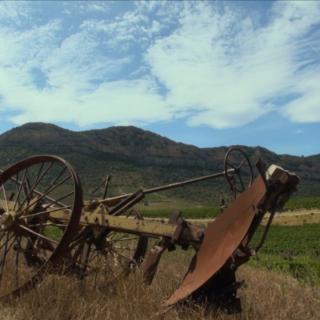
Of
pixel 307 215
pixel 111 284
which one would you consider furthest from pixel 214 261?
pixel 307 215

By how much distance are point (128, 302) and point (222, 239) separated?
100cm

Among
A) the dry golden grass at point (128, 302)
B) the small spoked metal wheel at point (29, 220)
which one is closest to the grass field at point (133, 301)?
the dry golden grass at point (128, 302)

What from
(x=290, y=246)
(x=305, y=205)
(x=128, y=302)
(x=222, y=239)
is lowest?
(x=290, y=246)

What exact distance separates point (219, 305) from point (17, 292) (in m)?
1.85

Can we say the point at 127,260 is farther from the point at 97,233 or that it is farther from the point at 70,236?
the point at 70,236

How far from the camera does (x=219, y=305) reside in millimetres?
4988

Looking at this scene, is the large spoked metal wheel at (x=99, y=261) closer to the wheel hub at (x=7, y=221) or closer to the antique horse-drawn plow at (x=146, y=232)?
the antique horse-drawn plow at (x=146, y=232)

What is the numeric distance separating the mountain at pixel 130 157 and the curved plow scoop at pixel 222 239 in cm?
6134

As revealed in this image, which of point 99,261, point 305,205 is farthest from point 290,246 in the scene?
point 305,205

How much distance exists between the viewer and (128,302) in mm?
4945

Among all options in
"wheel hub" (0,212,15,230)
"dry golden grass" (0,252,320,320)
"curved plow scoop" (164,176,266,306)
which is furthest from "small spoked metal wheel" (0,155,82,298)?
"curved plow scoop" (164,176,266,306)

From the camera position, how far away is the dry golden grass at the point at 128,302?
4637 millimetres

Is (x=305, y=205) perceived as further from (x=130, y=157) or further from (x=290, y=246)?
(x=130, y=157)

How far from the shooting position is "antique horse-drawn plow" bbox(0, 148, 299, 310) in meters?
4.79
